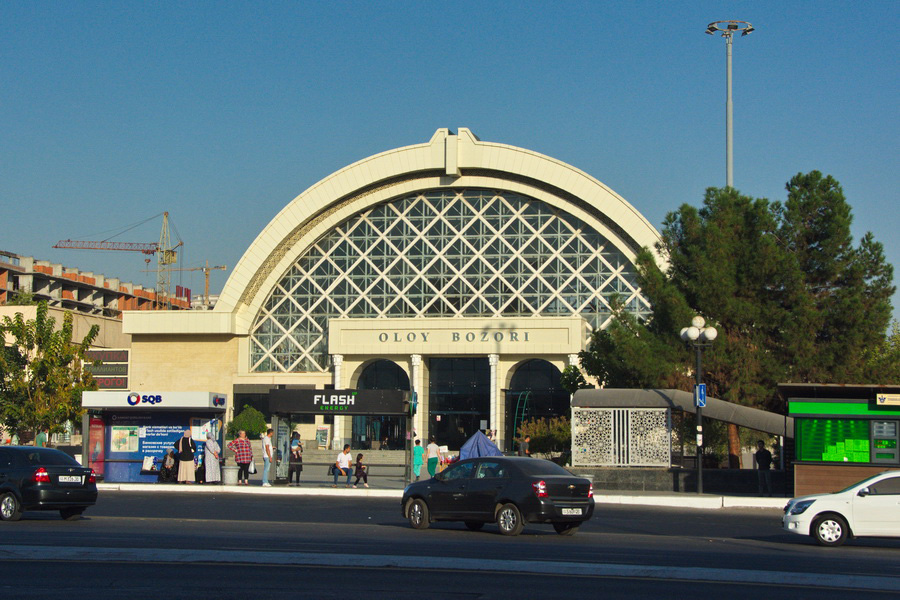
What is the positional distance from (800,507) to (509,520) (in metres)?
4.73

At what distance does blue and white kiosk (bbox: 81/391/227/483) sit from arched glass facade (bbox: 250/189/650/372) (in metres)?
27.4

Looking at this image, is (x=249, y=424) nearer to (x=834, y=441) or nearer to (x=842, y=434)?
(x=834, y=441)

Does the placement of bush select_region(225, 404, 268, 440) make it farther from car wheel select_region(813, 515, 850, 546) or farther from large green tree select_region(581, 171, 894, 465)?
car wheel select_region(813, 515, 850, 546)

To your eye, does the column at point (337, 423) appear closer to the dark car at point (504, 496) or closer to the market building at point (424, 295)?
the market building at point (424, 295)

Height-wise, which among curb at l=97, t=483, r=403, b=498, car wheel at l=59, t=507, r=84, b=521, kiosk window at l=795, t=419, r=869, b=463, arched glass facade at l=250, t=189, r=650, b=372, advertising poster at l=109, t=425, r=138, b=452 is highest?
arched glass facade at l=250, t=189, r=650, b=372

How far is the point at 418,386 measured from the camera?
5750 cm

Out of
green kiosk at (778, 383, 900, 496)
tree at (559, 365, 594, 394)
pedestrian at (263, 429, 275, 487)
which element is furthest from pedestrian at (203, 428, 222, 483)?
green kiosk at (778, 383, 900, 496)

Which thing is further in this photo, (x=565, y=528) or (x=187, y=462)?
(x=187, y=462)

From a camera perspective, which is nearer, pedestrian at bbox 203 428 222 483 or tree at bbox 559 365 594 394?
pedestrian at bbox 203 428 222 483

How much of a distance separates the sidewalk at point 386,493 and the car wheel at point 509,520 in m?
9.28

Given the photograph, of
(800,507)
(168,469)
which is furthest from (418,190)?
(800,507)

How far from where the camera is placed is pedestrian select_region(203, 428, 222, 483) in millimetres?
30812

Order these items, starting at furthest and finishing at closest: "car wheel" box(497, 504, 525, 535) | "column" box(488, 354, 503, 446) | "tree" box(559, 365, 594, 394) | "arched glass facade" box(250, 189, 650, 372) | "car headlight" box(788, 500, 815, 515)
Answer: "arched glass facade" box(250, 189, 650, 372) < "column" box(488, 354, 503, 446) < "tree" box(559, 365, 594, 394) < "car wheel" box(497, 504, 525, 535) < "car headlight" box(788, 500, 815, 515)

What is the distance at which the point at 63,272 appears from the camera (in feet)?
369
